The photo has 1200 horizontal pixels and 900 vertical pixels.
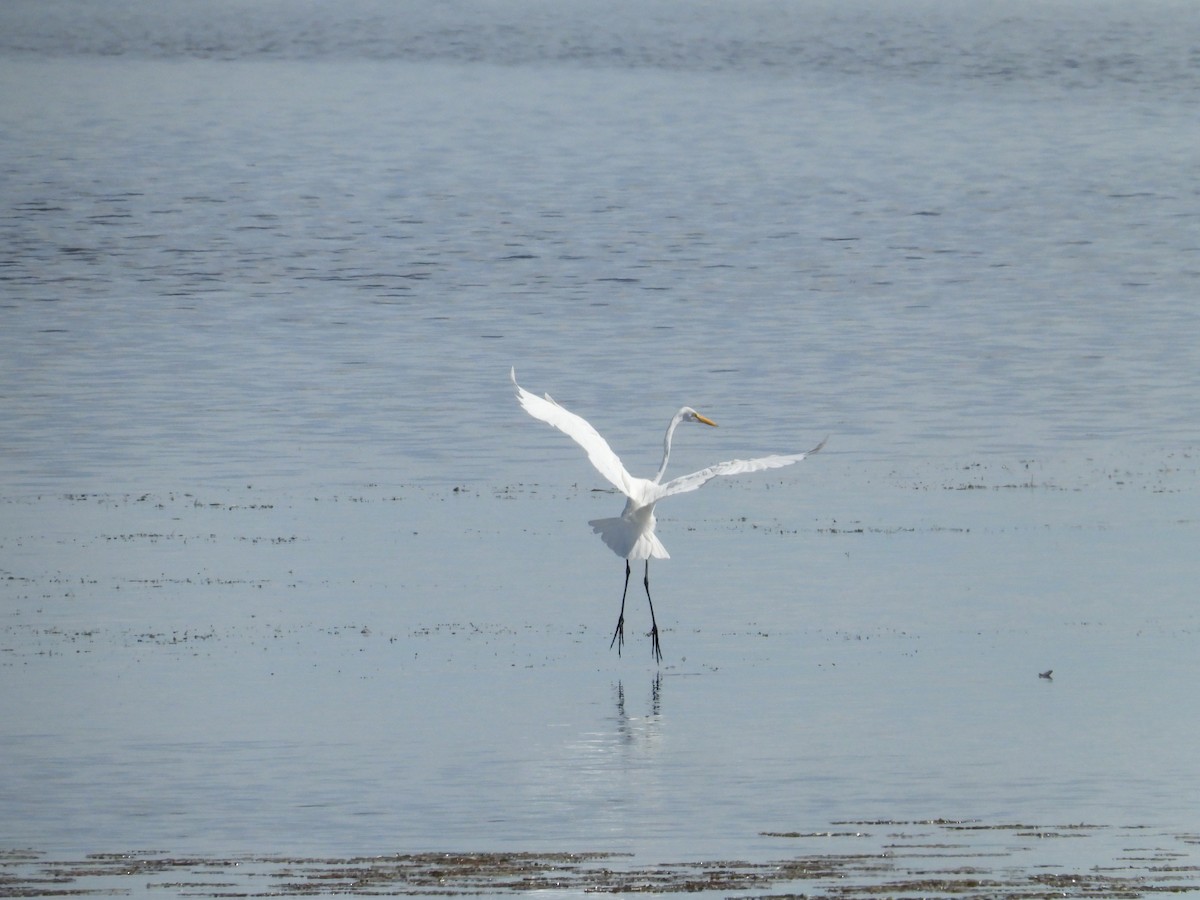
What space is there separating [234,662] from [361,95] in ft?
225

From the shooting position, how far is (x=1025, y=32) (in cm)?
10069

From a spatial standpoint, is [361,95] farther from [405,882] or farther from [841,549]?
[405,882]

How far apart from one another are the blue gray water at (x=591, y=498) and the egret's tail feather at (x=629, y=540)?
2.06 feet

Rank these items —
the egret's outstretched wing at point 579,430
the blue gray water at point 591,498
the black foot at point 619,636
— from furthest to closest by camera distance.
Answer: the egret's outstretched wing at point 579,430 < the black foot at point 619,636 < the blue gray water at point 591,498

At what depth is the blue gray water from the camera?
38.8 feet

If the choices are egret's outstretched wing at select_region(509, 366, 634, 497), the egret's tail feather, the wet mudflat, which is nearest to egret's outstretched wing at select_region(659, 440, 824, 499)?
the egret's tail feather

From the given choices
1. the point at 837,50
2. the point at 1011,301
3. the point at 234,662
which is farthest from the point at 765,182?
the point at 234,662

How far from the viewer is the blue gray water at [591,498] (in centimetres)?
1182

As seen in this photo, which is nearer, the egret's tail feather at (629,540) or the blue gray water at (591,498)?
the blue gray water at (591,498)

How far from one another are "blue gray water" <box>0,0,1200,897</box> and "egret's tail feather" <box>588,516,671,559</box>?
24.8 inches

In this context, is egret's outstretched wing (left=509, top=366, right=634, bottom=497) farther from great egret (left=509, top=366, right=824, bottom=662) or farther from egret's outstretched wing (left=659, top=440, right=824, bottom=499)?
egret's outstretched wing (left=659, top=440, right=824, bottom=499)

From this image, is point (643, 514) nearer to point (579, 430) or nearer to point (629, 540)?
point (629, 540)

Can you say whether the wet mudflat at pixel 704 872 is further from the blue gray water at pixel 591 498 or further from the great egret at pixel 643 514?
the great egret at pixel 643 514

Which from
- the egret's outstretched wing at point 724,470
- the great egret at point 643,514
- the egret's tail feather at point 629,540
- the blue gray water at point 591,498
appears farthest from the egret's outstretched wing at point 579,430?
the blue gray water at point 591,498
